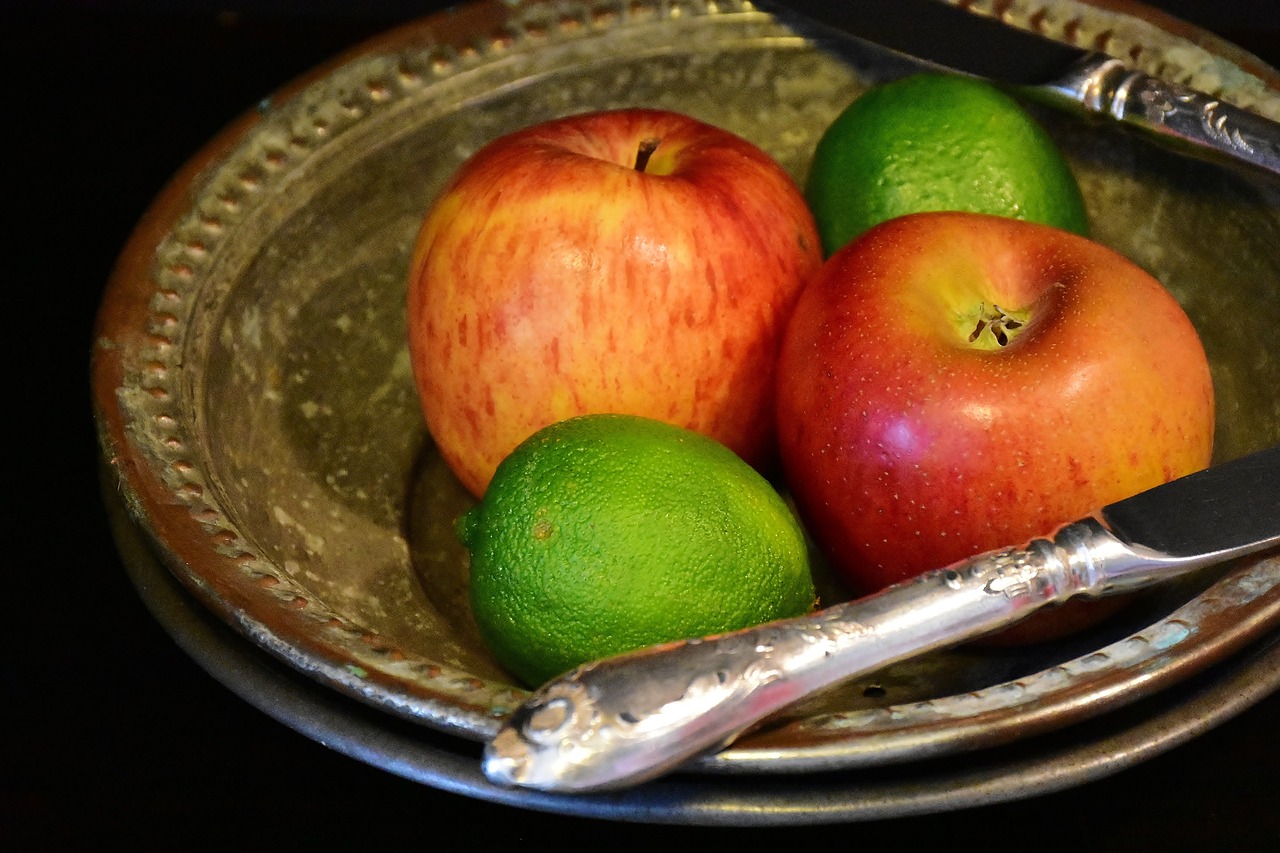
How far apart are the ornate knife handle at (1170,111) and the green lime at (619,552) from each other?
0.31 meters

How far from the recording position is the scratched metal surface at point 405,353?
1.39 feet

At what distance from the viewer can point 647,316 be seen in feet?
1.79

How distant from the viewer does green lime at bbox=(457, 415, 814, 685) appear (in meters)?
0.44

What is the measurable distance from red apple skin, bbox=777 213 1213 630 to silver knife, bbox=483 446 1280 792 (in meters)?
0.04

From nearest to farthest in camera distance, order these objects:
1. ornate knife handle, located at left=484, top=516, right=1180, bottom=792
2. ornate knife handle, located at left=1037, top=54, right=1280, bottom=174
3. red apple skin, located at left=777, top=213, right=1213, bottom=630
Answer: ornate knife handle, located at left=484, top=516, right=1180, bottom=792, red apple skin, located at left=777, top=213, right=1213, bottom=630, ornate knife handle, located at left=1037, top=54, right=1280, bottom=174

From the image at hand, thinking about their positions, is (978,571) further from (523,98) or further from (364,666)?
(523,98)

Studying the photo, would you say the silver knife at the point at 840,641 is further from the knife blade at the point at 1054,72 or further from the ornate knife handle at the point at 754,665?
the knife blade at the point at 1054,72

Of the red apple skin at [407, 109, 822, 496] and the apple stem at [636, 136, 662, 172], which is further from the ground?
the apple stem at [636, 136, 662, 172]

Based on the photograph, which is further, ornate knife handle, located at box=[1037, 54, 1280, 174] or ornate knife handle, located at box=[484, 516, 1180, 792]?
ornate knife handle, located at box=[1037, 54, 1280, 174]

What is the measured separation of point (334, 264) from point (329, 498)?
5.7 inches

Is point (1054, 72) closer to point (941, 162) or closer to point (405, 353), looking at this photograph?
point (941, 162)

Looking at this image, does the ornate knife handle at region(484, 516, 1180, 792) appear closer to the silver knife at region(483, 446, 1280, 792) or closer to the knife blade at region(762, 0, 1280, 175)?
the silver knife at region(483, 446, 1280, 792)

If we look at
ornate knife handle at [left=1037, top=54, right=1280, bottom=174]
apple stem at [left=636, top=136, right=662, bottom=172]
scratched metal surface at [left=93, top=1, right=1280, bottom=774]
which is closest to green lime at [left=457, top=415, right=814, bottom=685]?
scratched metal surface at [left=93, top=1, right=1280, bottom=774]

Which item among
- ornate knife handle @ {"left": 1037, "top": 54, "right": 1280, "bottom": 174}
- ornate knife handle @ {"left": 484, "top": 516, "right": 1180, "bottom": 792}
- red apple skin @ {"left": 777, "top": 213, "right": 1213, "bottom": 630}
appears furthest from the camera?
ornate knife handle @ {"left": 1037, "top": 54, "right": 1280, "bottom": 174}
